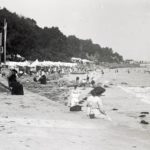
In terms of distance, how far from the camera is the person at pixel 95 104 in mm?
12270

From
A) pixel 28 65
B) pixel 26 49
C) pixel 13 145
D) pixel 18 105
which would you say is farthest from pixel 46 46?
pixel 13 145

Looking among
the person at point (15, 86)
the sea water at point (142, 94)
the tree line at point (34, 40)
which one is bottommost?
the sea water at point (142, 94)

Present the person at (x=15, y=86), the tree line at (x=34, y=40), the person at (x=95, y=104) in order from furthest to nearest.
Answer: the tree line at (x=34, y=40) → the person at (x=15, y=86) → the person at (x=95, y=104)

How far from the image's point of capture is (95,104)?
12.4 metres

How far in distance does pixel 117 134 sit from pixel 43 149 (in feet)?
11.4

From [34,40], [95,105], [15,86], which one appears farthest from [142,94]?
[34,40]

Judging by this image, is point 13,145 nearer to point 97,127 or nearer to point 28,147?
point 28,147

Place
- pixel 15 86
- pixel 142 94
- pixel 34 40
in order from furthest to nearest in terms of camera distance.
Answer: pixel 34 40, pixel 142 94, pixel 15 86

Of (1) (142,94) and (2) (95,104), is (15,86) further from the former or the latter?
(1) (142,94)

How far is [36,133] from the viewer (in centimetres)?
927

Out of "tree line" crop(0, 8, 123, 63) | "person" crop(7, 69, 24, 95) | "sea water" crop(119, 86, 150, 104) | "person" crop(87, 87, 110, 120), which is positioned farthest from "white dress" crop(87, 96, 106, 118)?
"tree line" crop(0, 8, 123, 63)

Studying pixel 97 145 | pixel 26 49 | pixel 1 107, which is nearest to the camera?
pixel 97 145

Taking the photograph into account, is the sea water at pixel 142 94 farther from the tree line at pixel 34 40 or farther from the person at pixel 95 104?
the tree line at pixel 34 40

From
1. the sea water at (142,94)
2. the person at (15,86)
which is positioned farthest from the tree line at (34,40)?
the person at (15,86)
